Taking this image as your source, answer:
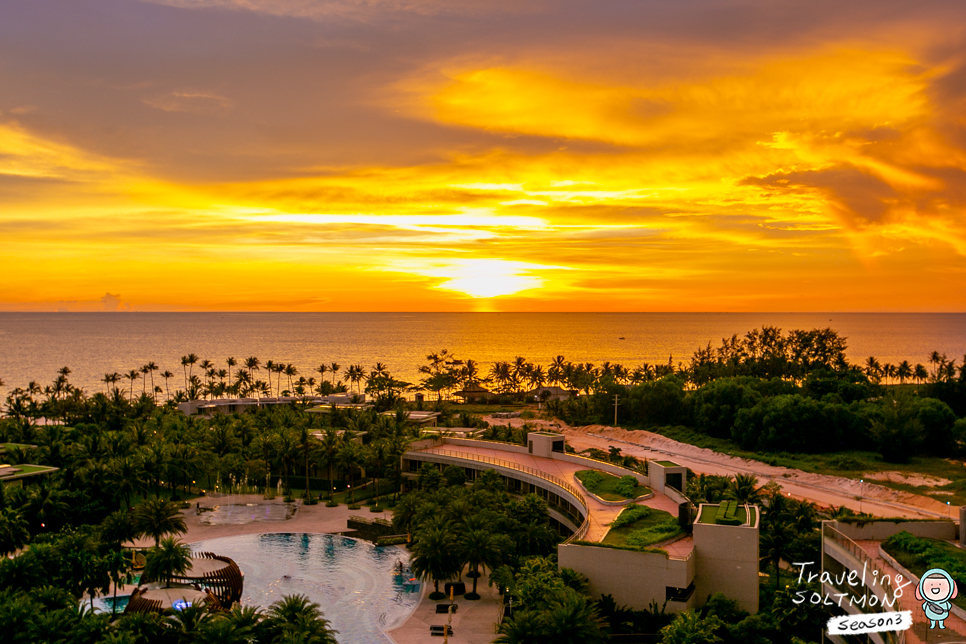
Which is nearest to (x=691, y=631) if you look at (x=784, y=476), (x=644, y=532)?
(x=644, y=532)

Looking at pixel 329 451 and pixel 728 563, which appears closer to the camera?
pixel 728 563

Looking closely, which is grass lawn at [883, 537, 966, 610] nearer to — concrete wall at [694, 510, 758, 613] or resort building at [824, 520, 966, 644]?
resort building at [824, 520, 966, 644]

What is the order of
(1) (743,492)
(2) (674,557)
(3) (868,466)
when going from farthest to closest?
(3) (868,466) → (1) (743,492) → (2) (674,557)

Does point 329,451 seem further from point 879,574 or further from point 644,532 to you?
point 879,574

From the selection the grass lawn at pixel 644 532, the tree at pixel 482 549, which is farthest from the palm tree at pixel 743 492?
the tree at pixel 482 549

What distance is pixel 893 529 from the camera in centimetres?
4375

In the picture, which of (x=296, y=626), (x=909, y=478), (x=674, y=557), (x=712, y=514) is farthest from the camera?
(x=909, y=478)

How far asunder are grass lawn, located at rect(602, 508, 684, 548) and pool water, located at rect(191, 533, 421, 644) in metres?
15.0

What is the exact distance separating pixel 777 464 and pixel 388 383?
8363cm

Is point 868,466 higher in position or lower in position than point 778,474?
higher

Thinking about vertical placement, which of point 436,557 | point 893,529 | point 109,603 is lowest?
point 109,603

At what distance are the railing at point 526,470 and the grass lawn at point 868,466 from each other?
38.3 meters

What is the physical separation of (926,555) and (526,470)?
38025mm

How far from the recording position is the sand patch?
78.0 metres
